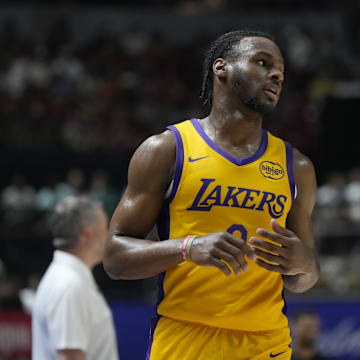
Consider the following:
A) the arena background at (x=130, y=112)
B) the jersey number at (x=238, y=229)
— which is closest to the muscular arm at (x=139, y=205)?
the jersey number at (x=238, y=229)

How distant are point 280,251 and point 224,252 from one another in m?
0.25

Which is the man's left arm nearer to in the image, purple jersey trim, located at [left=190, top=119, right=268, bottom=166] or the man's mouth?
purple jersey trim, located at [left=190, top=119, right=268, bottom=166]

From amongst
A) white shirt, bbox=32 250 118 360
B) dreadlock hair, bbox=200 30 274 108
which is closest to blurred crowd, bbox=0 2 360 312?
white shirt, bbox=32 250 118 360

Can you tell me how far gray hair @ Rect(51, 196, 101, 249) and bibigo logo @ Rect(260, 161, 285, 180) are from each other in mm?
1428

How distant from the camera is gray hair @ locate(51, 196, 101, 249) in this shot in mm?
3895

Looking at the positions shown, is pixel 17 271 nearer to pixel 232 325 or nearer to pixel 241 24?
pixel 232 325

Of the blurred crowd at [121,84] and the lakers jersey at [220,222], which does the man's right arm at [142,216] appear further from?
the blurred crowd at [121,84]

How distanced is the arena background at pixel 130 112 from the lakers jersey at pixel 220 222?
4.35 m

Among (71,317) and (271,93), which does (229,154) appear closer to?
(271,93)

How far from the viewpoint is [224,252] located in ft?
7.63

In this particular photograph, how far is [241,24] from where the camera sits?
51.6ft

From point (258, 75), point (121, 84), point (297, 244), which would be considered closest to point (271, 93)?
point (258, 75)

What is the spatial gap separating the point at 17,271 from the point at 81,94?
18.7 ft

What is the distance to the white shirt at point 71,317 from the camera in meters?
3.57
